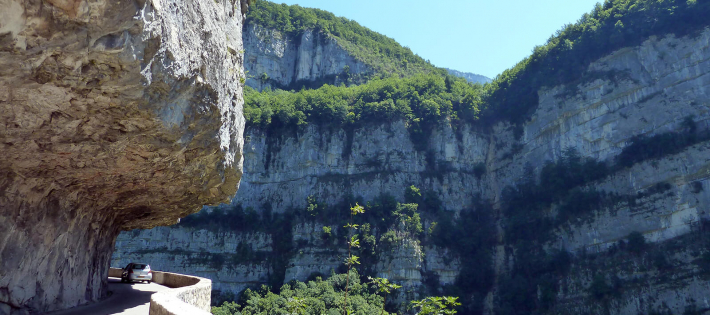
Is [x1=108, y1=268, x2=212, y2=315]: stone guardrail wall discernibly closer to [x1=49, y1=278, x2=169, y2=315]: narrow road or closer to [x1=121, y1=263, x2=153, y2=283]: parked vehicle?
[x1=121, y1=263, x2=153, y2=283]: parked vehicle

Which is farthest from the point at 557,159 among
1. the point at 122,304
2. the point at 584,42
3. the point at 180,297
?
the point at 180,297

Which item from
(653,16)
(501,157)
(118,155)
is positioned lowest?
(118,155)

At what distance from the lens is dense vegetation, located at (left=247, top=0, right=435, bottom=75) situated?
78.4 metres

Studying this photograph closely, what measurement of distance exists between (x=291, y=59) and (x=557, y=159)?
153 feet

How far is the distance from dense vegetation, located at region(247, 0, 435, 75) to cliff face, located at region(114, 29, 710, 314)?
21333 millimetres

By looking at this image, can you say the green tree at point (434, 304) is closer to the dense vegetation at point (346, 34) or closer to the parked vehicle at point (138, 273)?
the parked vehicle at point (138, 273)

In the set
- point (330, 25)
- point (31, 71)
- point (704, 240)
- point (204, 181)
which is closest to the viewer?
point (31, 71)

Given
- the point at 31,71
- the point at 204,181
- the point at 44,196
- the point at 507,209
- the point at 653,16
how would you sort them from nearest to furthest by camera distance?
the point at 31,71 → the point at 44,196 → the point at 204,181 → the point at 653,16 → the point at 507,209

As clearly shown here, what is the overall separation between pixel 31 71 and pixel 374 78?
6779 centimetres

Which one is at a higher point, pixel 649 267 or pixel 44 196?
pixel 44 196

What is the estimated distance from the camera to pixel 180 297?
10.7 meters

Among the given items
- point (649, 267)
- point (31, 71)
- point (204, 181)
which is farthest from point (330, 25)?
point (31, 71)

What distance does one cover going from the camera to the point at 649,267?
3931 centimetres

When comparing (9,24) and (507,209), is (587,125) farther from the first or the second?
(9,24)
